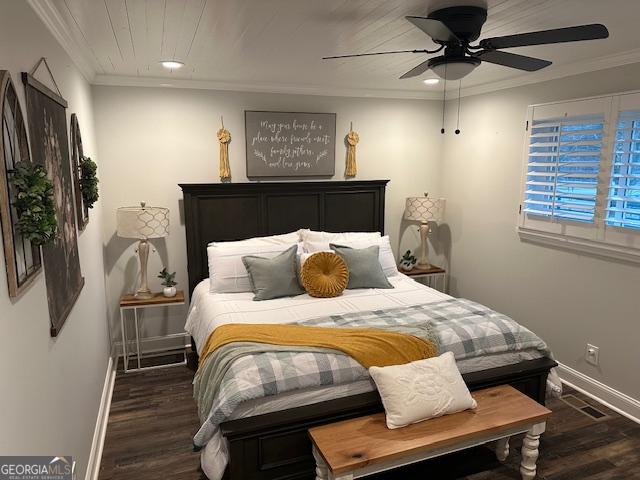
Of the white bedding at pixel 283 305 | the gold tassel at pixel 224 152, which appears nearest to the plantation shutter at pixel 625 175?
the white bedding at pixel 283 305

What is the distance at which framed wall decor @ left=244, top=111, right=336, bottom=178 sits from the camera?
4148 millimetres

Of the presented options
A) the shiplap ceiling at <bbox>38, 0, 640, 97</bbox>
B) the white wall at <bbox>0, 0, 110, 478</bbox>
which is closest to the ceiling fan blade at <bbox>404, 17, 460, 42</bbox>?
the shiplap ceiling at <bbox>38, 0, 640, 97</bbox>

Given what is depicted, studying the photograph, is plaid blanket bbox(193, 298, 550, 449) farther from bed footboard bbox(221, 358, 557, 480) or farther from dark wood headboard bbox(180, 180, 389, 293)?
dark wood headboard bbox(180, 180, 389, 293)

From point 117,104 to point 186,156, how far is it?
2.20 ft

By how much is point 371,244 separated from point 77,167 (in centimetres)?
232

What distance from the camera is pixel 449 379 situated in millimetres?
2389

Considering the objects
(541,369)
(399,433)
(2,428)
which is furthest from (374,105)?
(2,428)

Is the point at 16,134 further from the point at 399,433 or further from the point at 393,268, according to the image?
the point at 393,268

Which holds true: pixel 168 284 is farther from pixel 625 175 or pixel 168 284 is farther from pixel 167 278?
pixel 625 175

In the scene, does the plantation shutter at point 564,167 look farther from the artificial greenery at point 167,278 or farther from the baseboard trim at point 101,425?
the baseboard trim at point 101,425

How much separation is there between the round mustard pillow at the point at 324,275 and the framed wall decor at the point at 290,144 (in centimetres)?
111

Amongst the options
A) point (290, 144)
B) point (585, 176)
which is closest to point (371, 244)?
point (290, 144)

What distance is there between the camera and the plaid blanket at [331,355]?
224cm

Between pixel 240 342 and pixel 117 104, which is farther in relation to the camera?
pixel 117 104
